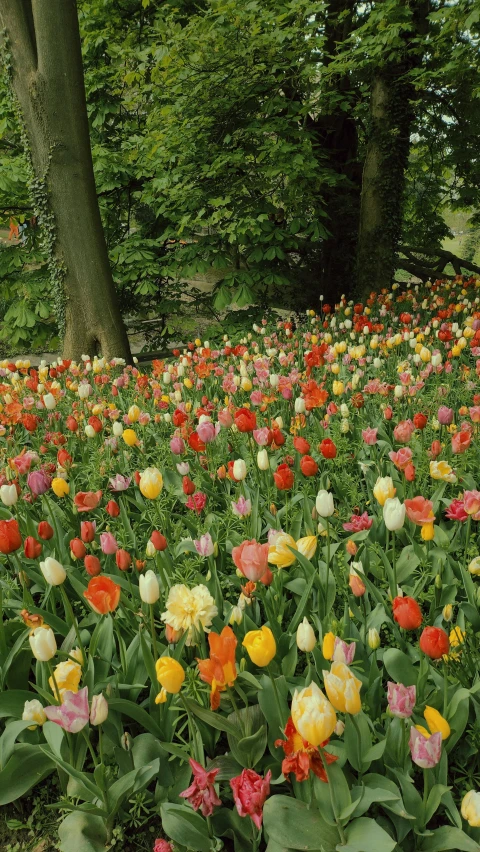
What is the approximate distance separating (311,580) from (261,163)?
6.05 meters

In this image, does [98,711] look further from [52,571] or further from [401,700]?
[401,700]

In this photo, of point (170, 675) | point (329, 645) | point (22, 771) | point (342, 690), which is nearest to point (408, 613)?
point (329, 645)

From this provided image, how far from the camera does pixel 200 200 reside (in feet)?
22.1

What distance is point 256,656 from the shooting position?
4.12ft

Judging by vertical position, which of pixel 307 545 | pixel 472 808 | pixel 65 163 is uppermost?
pixel 65 163

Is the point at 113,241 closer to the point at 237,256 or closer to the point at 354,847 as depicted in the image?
the point at 237,256

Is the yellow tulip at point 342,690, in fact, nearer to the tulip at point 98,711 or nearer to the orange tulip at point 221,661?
the orange tulip at point 221,661

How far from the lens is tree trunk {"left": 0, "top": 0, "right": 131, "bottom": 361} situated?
230 inches

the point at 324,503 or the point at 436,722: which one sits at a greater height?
the point at 324,503

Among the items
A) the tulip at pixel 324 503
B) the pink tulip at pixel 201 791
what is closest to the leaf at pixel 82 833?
the pink tulip at pixel 201 791

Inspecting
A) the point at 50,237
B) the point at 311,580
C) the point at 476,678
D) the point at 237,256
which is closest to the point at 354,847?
the point at 476,678

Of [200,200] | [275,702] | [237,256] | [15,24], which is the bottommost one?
[275,702]

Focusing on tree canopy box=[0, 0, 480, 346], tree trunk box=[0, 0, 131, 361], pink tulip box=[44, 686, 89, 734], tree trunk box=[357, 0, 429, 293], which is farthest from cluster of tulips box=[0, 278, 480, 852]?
tree trunk box=[357, 0, 429, 293]

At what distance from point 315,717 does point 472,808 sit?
1.37ft
